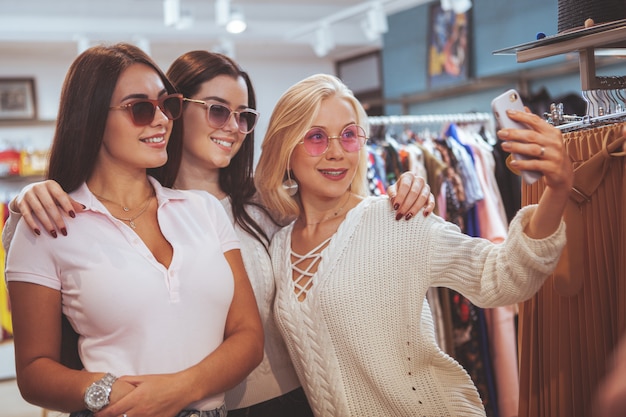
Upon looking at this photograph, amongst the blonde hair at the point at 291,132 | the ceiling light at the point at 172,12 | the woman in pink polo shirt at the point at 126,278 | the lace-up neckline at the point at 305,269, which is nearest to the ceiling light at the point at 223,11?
the ceiling light at the point at 172,12

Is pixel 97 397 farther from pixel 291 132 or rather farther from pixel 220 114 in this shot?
pixel 220 114

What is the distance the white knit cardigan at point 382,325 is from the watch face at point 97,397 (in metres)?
0.57

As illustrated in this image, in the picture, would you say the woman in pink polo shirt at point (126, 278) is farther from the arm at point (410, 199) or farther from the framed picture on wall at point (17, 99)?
the framed picture on wall at point (17, 99)

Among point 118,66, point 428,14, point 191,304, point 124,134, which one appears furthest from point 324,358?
point 428,14

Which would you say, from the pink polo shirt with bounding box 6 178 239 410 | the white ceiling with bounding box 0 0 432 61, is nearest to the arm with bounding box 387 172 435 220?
the pink polo shirt with bounding box 6 178 239 410

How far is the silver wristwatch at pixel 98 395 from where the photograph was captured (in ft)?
5.13

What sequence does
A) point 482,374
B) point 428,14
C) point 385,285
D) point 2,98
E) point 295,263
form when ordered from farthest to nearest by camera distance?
point 2,98, point 428,14, point 482,374, point 295,263, point 385,285

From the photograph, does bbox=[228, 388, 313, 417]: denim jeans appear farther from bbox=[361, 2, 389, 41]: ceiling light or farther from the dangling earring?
bbox=[361, 2, 389, 41]: ceiling light

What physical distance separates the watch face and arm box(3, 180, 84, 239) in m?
0.38

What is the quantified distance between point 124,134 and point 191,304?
0.47 m

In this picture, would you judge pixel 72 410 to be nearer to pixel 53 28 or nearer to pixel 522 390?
pixel 522 390

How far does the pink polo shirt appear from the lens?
1661mm

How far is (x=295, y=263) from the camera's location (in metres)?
2.05

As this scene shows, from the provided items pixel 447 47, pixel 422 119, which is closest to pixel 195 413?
pixel 422 119
